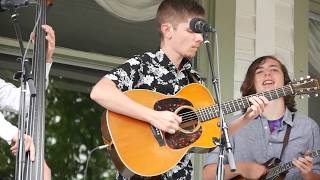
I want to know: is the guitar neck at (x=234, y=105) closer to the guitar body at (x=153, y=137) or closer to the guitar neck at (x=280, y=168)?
the guitar body at (x=153, y=137)

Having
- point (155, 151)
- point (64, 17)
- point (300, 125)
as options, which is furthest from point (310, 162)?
point (64, 17)

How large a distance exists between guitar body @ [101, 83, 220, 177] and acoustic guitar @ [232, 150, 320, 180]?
574 mm

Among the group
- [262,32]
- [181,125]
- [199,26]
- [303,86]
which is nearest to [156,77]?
[181,125]

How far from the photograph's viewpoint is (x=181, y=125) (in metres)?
3.94

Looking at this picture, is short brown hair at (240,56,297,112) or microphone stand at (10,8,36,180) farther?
short brown hair at (240,56,297,112)

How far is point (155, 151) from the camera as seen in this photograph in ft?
12.6

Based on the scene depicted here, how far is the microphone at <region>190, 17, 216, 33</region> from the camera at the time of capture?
3648 millimetres

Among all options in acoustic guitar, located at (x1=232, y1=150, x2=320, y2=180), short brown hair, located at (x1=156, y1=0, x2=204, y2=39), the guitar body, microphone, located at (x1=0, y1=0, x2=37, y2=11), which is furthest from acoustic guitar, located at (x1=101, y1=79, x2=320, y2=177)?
microphone, located at (x1=0, y1=0, x2=37, y2=11)

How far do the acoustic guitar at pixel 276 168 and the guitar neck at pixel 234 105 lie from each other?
1.43 feet

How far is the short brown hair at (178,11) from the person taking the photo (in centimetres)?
404

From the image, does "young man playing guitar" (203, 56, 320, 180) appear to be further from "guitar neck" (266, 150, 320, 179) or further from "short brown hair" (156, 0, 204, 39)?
"short brown hair" (156, 0, 204, 39)

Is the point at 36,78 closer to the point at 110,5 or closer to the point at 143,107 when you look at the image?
the point at 143,107

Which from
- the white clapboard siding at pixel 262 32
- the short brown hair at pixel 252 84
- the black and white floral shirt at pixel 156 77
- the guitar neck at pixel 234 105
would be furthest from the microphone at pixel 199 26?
the white clapboard siding at pixel 262 32

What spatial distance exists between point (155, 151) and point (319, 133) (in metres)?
1.24
